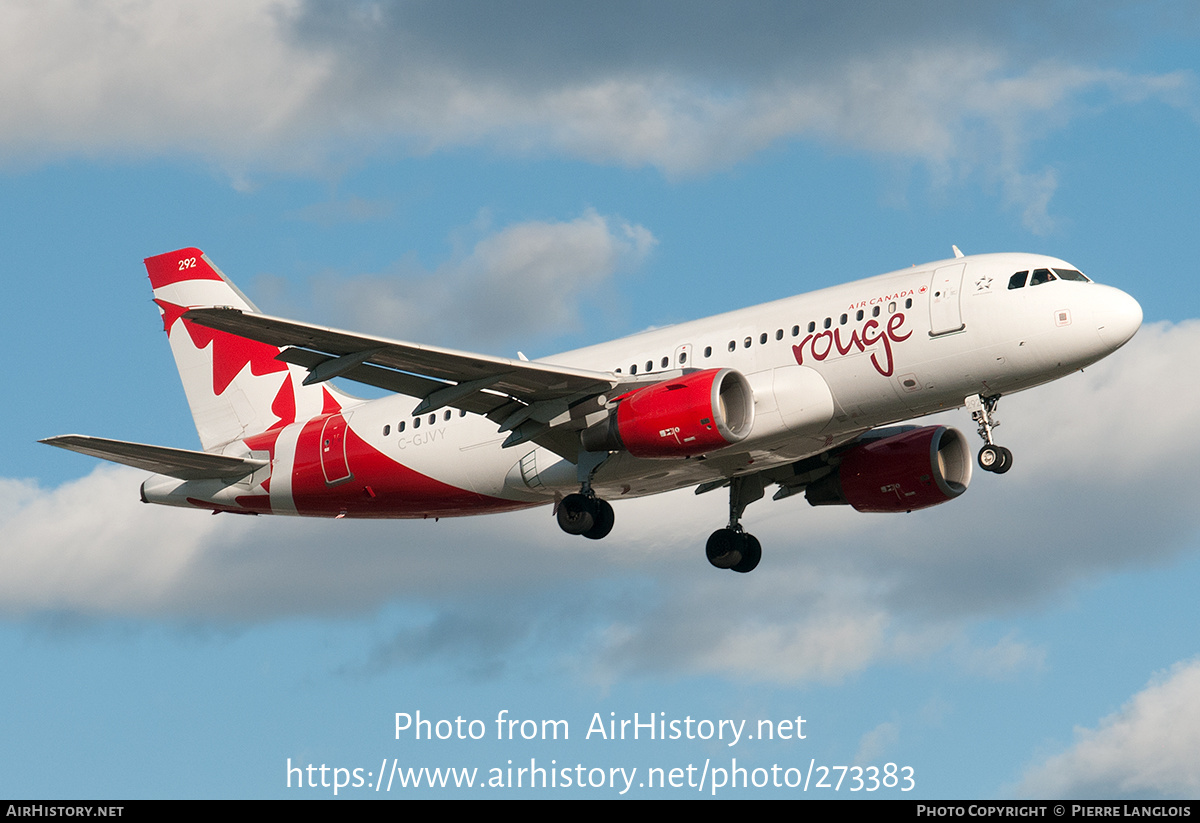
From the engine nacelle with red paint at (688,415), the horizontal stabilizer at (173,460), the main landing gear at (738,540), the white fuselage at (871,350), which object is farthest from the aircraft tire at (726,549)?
the horizontal stabilizer at (173,460)

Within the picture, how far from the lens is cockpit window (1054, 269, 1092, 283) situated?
32938 millimetres

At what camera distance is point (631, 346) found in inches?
1457

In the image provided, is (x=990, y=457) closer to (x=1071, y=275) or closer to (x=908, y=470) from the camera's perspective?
(x=1071, y=275)

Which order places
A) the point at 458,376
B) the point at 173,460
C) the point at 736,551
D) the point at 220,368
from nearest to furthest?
1. the point at 458,376
2. the point at 173,460
3. the point at 736,551
4. the point at 220,368

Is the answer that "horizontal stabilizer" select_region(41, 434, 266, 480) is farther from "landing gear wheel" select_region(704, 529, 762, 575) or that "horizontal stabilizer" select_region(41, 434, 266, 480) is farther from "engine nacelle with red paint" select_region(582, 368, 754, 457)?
Answer: "landing gear wheel" select_region(704, 529, 762, 575)

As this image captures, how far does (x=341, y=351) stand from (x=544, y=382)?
488 cm

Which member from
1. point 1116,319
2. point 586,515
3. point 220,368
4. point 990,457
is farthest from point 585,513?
point 220,368

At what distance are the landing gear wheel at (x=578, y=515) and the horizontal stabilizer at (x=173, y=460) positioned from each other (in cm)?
939

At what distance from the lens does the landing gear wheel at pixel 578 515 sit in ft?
120

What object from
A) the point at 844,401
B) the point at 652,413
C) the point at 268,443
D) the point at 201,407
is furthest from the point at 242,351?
the point at 844,401

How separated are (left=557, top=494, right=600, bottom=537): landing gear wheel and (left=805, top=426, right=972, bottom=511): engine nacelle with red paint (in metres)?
8.24

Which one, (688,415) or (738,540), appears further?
(738,540)

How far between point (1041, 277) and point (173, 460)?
2281 centimetres

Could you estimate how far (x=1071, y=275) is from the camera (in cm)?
3303
